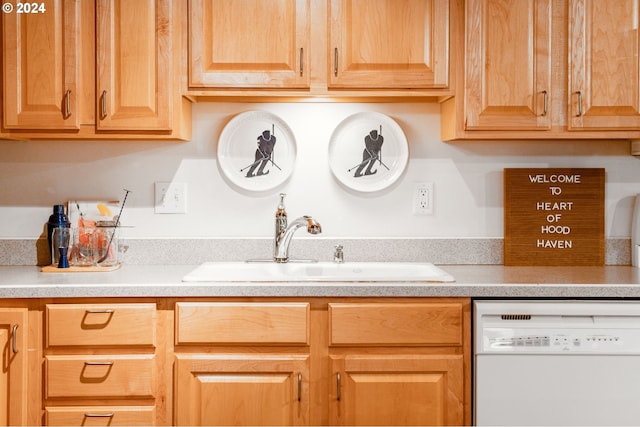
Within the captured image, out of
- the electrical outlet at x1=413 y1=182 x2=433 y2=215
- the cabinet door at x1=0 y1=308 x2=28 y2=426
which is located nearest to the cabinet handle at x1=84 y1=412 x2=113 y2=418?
the cabinet door at x1=0 y1=308 x2=28 y2=426

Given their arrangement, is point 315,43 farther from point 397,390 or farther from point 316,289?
point 397,390

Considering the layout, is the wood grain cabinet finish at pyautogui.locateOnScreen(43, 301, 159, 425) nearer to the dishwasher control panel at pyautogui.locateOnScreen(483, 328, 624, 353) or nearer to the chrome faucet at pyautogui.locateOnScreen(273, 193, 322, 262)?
the chrome faucet at pyautogui.locateOnScreen(273, 193, 322, 262)

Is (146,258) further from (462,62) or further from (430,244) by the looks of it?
(462,62)

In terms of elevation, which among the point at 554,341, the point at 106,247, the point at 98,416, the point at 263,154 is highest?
the point at 263,154

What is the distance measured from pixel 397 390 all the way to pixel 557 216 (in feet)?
3.52

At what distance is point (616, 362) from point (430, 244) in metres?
0.84

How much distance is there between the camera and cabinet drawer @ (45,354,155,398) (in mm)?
1990

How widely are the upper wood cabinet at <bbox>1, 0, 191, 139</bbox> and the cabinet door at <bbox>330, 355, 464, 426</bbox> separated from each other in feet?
3.59

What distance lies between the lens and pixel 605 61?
2221 millimetres

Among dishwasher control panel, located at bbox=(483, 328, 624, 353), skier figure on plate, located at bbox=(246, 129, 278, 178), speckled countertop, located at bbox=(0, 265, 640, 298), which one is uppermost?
skier figure on plate, located at bbox=(246, 129, 278, 178)

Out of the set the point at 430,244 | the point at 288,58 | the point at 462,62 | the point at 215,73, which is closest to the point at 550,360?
the point at 430,244

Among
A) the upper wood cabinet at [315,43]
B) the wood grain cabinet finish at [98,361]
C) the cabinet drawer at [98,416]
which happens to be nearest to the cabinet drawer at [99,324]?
the wood grain cabinet finish at [98,361]

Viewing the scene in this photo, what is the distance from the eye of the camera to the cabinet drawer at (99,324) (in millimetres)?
1981

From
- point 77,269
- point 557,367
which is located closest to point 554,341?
point 557,367
